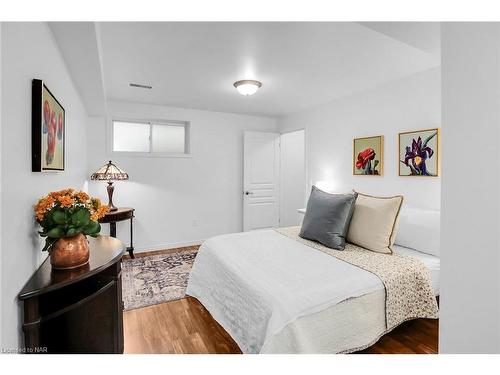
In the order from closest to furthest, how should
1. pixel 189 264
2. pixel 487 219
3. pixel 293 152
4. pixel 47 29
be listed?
pixel 487 219
pixel 47 29
pixel 189 264
pixel 293 152

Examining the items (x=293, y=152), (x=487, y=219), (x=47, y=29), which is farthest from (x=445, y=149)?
(x=293, y=152)

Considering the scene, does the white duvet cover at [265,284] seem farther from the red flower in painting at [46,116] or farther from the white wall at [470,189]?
the red flower in painting at [46,116]

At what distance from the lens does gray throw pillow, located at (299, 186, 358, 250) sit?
97.6 inches

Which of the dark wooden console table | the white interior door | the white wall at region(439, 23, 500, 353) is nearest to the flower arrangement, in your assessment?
the white wall at region(439, 23, 500, 353)

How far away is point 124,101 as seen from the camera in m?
4.01

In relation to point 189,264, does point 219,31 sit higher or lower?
higher

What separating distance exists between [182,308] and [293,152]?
3950mm

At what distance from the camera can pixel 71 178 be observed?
97.3 inches

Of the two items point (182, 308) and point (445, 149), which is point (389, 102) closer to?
point (445, 149)

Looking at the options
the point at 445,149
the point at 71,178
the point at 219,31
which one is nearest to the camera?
the point at 445,149

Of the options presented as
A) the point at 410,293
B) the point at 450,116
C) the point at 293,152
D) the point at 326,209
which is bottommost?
the point at 410,293

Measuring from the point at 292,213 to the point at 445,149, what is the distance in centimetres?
488

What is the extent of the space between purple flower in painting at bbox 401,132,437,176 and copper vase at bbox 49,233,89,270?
3.08 metres

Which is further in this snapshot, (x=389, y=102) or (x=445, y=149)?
(x=389, y=102)
